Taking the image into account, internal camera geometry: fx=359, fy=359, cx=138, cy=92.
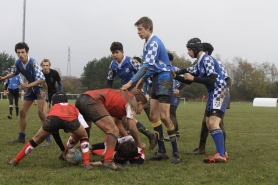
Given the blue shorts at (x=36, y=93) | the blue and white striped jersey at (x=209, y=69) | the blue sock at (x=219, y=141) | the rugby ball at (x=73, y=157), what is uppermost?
the blue and white striped jersey at (x=209, y=69)

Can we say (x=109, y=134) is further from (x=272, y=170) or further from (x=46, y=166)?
(x=272, y=170)

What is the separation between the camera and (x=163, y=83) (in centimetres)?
631

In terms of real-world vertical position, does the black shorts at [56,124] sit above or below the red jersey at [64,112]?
below

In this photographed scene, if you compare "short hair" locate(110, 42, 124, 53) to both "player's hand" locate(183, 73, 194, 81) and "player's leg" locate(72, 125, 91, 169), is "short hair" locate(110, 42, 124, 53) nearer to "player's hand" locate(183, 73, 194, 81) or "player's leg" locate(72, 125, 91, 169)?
"player's hand" locate(183, 73, 194, 81)

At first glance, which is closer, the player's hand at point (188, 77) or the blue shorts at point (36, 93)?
the player's hand at point (188, 77)

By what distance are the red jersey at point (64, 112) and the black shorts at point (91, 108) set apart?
5.2 inches

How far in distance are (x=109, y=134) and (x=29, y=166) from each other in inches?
54.0

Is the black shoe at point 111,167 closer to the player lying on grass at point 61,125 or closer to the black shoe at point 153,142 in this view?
the player lying on grass at point 61,125

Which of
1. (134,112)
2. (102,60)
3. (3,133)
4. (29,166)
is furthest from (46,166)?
(102,60)

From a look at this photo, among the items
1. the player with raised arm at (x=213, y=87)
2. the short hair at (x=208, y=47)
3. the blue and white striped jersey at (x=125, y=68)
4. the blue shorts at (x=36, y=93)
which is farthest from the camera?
the blue and white striped jersey at (x=125, y=68)

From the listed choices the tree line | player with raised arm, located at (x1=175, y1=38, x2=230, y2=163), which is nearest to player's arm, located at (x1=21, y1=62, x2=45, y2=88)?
player with raised arm, located at (x1=175, y1=38, x2=230, y2=163)

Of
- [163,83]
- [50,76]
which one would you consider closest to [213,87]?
[163,83]

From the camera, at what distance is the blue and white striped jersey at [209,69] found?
20.6 feet

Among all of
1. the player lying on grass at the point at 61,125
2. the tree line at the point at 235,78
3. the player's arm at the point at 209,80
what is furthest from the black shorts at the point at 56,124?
the tree line at the point at 235,78
